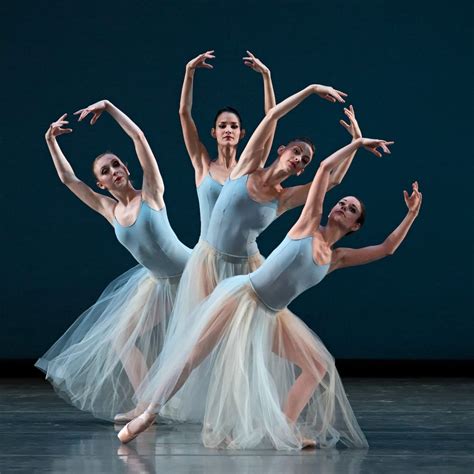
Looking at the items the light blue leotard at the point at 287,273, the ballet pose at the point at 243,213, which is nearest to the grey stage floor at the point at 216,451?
the ballet pose at the point at 243,213

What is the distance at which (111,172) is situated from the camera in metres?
4.55

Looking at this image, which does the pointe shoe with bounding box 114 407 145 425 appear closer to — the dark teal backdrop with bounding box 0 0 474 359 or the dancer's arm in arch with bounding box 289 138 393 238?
the dancer's arm in arch with bounding box 289 138 393 238

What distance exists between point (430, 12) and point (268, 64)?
38.5 inches

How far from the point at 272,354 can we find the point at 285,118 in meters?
2.74

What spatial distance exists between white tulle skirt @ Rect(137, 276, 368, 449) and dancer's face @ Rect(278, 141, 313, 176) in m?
0.46

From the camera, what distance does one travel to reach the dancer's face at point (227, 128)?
4.68 m

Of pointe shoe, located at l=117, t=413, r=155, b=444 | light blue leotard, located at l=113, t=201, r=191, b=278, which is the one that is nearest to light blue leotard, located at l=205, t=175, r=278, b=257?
light blue leotard, located at l=113, t=201, r=191, b=278

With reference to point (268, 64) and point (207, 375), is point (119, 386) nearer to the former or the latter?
point (207, 375)

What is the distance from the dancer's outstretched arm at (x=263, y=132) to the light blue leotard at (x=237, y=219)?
46 millimetres

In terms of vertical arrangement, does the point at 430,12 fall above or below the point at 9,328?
above

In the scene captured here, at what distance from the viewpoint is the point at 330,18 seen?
6605 mm

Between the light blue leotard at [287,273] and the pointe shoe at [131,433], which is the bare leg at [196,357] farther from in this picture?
the light blue leotard at [287,273]

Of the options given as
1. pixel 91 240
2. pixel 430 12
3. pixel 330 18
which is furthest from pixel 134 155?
pixel 430 12

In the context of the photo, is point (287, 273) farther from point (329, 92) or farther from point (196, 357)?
point (329, 92)
